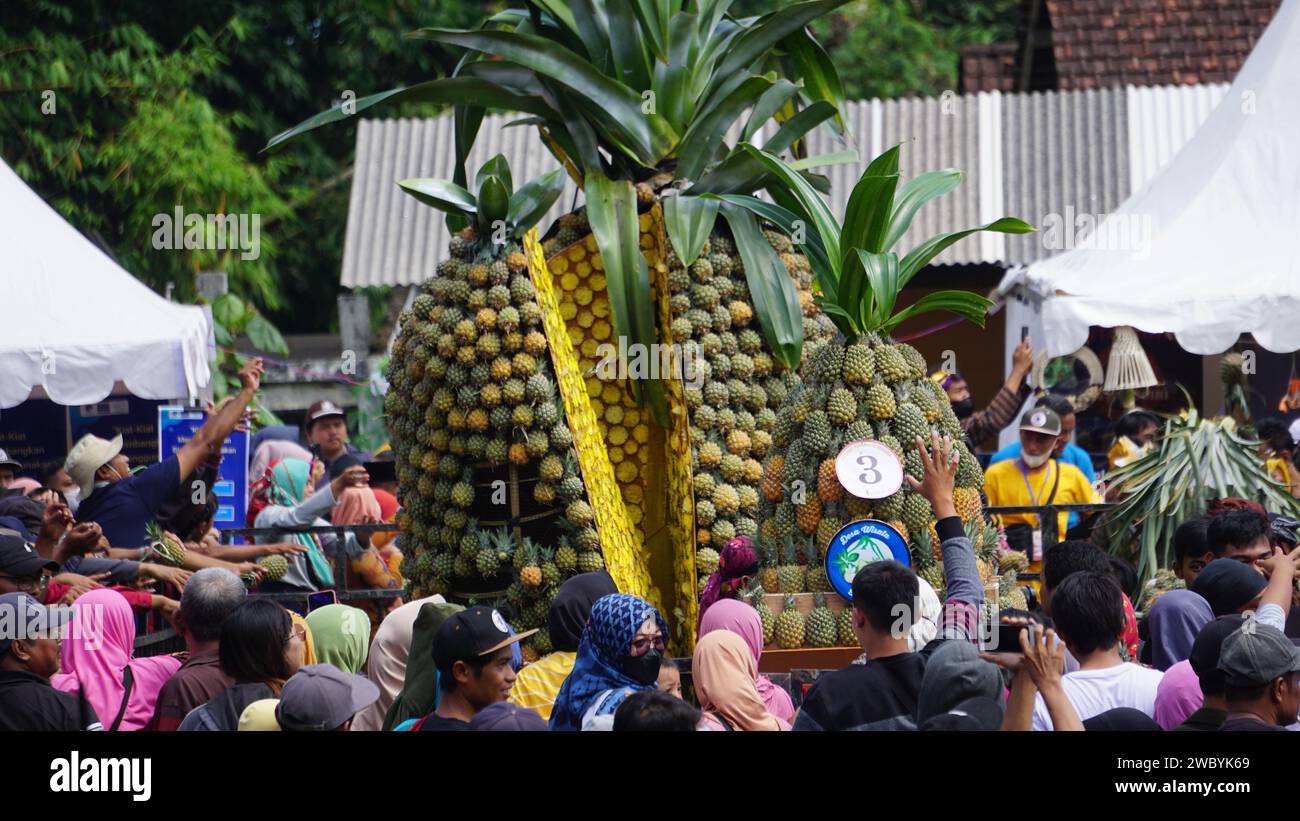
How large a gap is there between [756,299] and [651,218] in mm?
631

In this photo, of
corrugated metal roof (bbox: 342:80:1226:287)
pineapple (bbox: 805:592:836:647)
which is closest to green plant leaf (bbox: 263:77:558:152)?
pineapple (bbox: 805:592:836:647)

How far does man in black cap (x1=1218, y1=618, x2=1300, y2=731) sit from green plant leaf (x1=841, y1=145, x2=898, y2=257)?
245 centimetres

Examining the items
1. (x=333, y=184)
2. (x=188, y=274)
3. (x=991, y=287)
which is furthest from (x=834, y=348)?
(x=333, y=184)

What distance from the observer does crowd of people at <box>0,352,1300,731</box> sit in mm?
3975

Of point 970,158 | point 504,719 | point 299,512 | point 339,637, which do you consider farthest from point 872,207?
point 970,158

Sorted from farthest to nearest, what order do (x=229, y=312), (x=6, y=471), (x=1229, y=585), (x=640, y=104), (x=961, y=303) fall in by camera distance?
(x=229, y=312) < (x=6, y=471) < (x=640, y=104) < (x=961, y=303) < (x=1229, y=585)

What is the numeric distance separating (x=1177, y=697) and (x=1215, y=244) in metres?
5.05

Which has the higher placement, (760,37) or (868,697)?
(760,37)

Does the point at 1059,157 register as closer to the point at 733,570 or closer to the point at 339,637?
the point at 733,570

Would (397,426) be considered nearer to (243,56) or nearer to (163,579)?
(163,579)

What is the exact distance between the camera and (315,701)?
4.16 meters

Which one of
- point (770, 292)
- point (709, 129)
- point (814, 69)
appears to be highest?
point (814, 69)

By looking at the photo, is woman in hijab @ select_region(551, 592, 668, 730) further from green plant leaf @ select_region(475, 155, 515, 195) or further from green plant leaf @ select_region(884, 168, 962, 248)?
green plant leaf @ select_region(475, 155, 515, 195)

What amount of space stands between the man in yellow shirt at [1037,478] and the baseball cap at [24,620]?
5.42 meters
